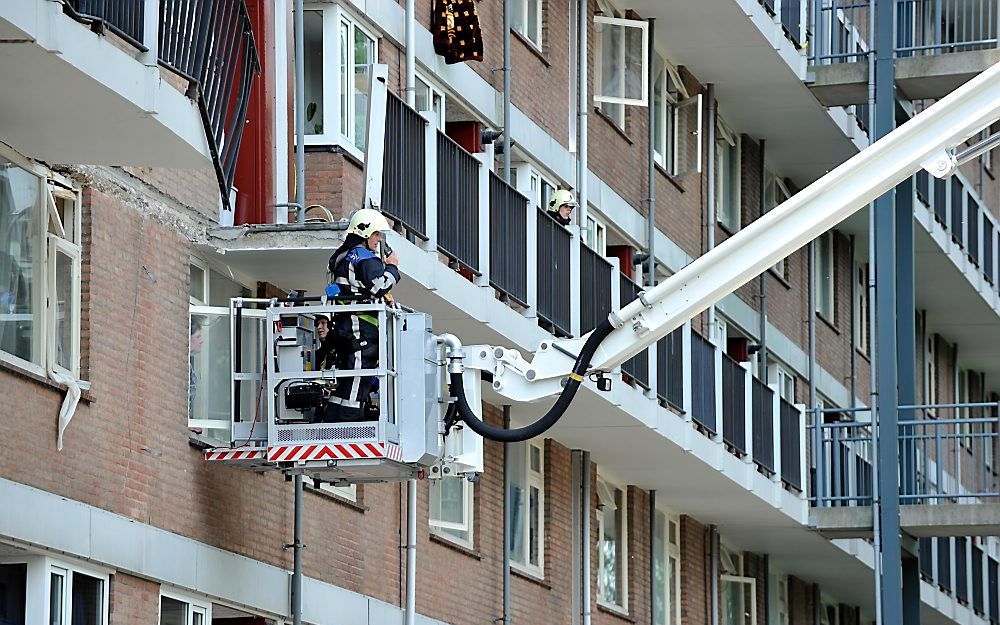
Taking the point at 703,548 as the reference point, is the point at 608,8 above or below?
above

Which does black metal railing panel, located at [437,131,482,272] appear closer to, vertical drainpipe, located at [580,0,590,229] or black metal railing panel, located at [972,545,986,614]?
vertical drainpipe, located at [580,0,590,229]

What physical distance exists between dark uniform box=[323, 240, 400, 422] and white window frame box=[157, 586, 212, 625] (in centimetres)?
185

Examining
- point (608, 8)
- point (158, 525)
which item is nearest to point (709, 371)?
point (608, 8)

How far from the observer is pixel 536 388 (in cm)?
1816

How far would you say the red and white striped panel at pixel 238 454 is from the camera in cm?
1842

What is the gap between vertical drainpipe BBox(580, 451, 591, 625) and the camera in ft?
92.2

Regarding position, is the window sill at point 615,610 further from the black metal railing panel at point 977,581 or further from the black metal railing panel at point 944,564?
the black metal railing panel at point 977,581

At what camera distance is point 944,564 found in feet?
128

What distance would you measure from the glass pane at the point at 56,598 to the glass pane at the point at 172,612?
1756 mm

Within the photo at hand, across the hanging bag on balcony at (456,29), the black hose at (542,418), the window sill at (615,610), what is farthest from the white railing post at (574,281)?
the black hose at (542,418)

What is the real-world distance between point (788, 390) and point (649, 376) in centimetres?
1035

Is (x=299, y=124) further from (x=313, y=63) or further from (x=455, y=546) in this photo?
(x=455, y=546)

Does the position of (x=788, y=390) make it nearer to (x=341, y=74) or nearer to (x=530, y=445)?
(x=530, y=445)

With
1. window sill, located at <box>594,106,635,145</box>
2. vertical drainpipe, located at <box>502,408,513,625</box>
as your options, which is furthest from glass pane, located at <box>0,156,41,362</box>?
window sill, located at <box>594,106,635,145</box>
